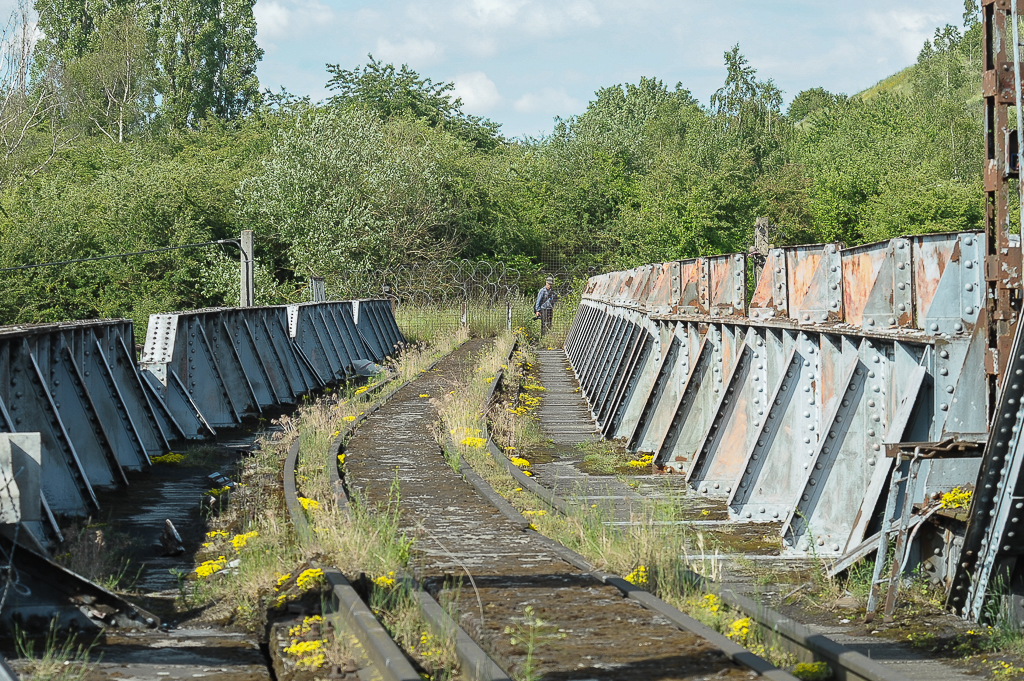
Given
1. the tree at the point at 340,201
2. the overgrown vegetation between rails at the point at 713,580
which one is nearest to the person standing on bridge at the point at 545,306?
the tree at the point at 340,201

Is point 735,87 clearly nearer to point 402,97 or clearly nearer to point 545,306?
point 402,97

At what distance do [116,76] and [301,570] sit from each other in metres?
77.8

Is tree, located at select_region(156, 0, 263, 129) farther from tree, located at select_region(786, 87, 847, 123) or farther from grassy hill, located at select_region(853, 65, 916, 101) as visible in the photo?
grassy hill, located at select_region(853, 65, 916, 101)

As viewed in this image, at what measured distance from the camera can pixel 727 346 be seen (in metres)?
10.9

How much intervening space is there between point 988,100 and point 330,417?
32.7ft

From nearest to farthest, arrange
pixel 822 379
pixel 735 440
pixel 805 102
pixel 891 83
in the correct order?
pixel 822 379 < pixel 735 440 < pixel 805 102 < pixel 891 83

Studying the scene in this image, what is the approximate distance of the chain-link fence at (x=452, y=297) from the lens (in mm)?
38031

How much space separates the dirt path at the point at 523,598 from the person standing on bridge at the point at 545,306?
25052 mm

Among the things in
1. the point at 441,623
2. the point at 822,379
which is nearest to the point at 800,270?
the point at 822,379

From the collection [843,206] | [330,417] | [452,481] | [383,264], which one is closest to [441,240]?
[383,264]

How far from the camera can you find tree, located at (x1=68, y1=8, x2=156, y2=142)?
76.1 m

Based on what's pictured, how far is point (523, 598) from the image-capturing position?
20.9 feet

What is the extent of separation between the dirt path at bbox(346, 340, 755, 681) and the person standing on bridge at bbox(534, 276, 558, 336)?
2505cm

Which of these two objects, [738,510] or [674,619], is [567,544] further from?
[674,619]
